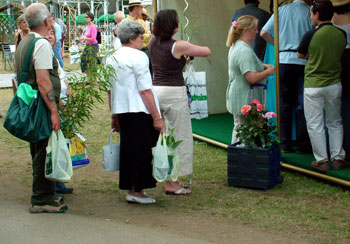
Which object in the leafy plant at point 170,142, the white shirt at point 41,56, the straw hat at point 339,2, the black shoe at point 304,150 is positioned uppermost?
the straw hat at point 339,2

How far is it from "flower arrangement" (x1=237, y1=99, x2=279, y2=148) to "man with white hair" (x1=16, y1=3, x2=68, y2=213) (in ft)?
6.48

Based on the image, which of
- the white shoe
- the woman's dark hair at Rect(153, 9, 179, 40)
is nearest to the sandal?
the white shoe

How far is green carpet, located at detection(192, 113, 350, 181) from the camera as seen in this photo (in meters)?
5.75

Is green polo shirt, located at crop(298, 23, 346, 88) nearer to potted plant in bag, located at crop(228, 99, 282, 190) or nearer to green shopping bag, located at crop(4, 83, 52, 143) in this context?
potted plant in bag, located at crop(228, 99, 282, 190)

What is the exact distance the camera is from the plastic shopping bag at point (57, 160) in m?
4.55

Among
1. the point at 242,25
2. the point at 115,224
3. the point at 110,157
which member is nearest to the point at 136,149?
the point at 110,157

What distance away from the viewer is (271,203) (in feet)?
16.9

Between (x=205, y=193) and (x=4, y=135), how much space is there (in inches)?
188

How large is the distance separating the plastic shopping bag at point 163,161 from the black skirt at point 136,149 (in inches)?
5.6

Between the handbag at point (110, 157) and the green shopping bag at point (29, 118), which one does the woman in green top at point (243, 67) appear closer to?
the handbag at point (110, 157)

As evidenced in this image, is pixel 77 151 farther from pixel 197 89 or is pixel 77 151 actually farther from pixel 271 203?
pixel 197 89

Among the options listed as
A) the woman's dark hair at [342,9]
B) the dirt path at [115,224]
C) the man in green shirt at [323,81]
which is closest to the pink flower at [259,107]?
the man in green shirt at [323,81]

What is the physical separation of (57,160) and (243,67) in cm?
229

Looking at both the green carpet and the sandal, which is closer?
the sandal
